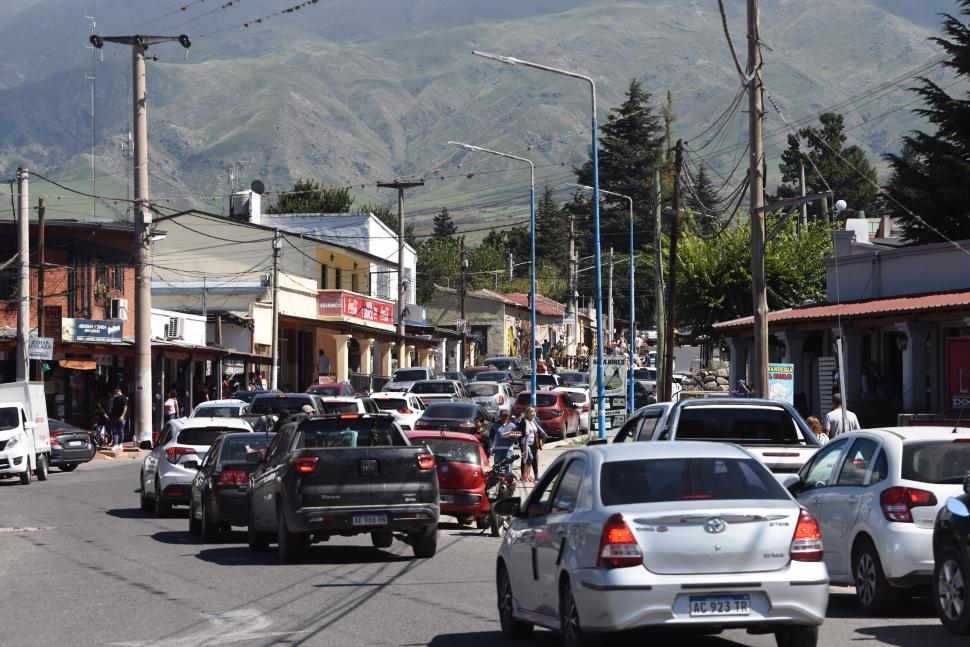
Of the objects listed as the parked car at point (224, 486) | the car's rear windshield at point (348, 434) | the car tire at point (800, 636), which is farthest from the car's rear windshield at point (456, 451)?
the car tire at point (800, 636)

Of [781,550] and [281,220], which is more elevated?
[281,220]

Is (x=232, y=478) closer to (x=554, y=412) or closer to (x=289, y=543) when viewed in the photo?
(x=289, y=543)

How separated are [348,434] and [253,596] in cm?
412

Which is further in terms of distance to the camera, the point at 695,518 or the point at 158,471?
the point at 158,471

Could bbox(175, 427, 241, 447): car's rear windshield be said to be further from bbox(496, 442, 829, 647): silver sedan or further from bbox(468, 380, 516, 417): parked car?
bbox(468, 380, 516, 417): parked car

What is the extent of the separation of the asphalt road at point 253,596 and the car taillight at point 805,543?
177 centimetres

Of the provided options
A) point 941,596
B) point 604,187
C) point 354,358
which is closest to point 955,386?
point 941,596

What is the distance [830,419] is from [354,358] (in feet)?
178

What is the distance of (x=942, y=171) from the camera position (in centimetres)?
4984

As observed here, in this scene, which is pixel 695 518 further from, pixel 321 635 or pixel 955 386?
pixel 955 386

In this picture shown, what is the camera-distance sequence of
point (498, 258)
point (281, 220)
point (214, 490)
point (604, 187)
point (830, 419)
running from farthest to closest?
point (498, 258) < point (604, 187) < point (281, 220) < point (830, 419) < point (214, 490)

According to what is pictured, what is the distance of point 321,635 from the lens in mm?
12547

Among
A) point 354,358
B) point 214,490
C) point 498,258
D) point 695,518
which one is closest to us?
point 695,518

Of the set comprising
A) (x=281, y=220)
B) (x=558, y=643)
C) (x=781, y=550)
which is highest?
(x=281, y=220)
